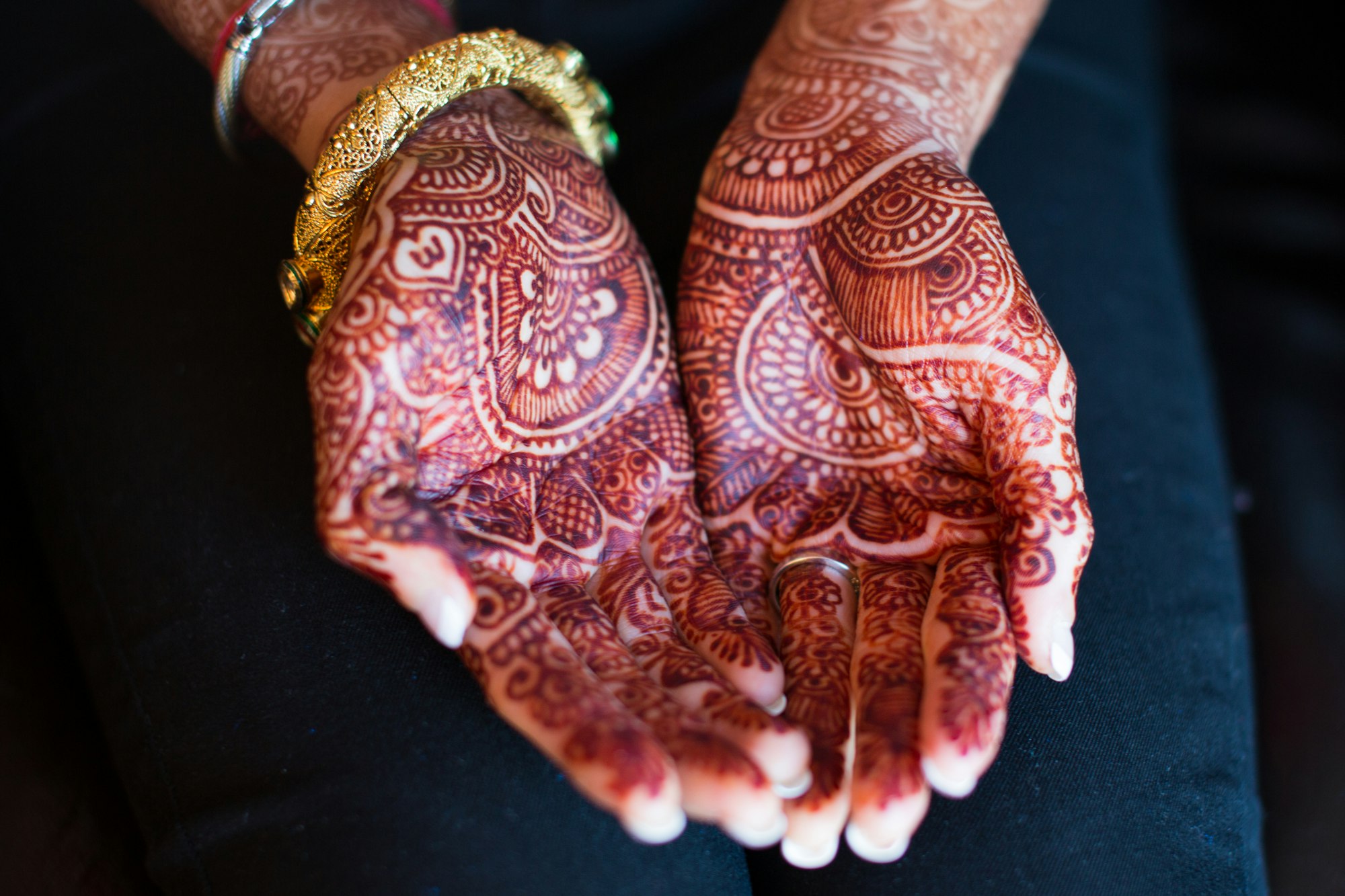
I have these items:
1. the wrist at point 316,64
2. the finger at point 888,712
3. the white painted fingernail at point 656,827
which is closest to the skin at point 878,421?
the finger at point 888,712

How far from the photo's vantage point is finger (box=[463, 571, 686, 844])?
641 millimetres

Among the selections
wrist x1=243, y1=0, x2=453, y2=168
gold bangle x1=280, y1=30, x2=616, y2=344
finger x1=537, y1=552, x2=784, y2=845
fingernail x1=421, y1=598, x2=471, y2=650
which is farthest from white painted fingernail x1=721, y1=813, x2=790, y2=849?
wrist x1=243, y1=0, x2=453, y2=168

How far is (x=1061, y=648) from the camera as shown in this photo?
81cm

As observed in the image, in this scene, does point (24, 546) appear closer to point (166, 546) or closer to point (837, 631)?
point (166, 546)

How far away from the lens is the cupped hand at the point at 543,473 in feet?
2.29

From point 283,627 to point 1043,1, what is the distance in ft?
4.58

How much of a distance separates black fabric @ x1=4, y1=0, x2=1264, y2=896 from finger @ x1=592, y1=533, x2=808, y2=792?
0.51 feet

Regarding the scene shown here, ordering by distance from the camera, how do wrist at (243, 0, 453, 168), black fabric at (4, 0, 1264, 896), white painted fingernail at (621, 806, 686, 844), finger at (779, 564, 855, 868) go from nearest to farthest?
white painted fingernail at (621, 806, 686, 844) → finger at (779, 564, 855, 868) → black fabric at (4, 0, 1264, 896) → wrist at (243, 0, 453, 168)

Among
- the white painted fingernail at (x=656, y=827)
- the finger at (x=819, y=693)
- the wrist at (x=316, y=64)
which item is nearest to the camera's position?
the white painted fingernail at (x=656, y=827)

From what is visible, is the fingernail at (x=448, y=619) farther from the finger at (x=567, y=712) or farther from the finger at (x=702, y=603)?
the finger at (x=702, y=603)

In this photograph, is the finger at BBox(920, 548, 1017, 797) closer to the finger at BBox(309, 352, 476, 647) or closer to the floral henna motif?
the finger at BBox(309, 352, 476, 647)

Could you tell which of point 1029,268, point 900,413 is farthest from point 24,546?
point 1029,268

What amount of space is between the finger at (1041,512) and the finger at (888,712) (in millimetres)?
98

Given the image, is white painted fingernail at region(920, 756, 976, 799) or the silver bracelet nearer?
white painted fingernail at region(920, 756, 976, 799)
